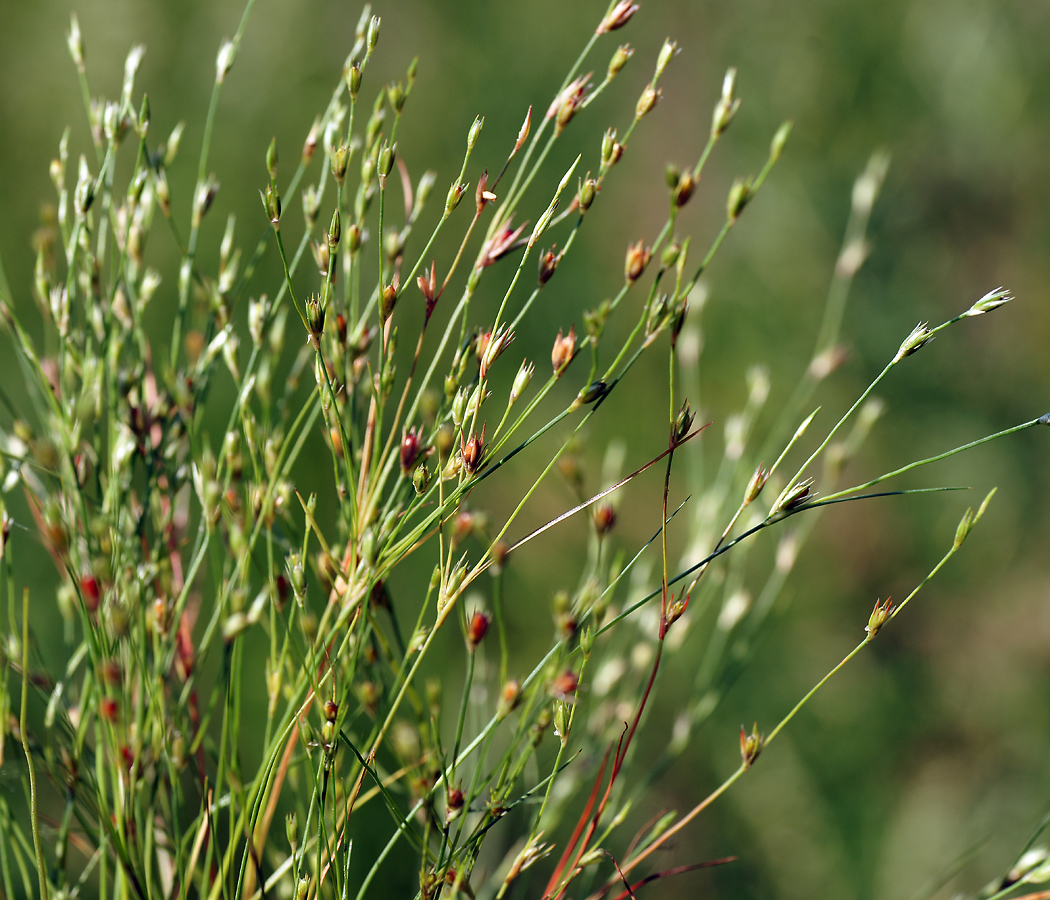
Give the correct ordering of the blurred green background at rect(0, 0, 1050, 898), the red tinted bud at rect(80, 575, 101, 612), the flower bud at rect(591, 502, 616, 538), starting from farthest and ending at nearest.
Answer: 1. the blurred green background at rect(0, 0, 1050, 898)
2. the flower bud at rect(591, 502, 616, 538)
3. the red tinted bud at rect(80, 575, 101, 612)

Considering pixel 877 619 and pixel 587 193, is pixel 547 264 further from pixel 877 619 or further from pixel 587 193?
pixel 877 619

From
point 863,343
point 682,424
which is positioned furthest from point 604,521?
point 863,343

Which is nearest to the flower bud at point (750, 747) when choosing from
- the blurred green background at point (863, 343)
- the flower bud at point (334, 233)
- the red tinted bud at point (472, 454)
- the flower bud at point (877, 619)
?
the flower bud at point (877, 619)

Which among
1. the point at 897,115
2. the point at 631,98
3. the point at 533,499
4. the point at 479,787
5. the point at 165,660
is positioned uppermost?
the point at 631,98

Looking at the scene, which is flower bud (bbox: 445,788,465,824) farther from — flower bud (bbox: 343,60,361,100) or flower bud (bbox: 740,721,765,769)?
flower bud (bbox: 343,60,361,100)

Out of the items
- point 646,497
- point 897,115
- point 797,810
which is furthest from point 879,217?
point 797,810

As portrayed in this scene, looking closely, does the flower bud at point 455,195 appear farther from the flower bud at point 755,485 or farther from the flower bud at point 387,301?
the flower bud at point 755,485

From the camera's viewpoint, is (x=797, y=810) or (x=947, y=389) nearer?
(x=797, y=810)

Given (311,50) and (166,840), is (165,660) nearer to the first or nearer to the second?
(166,840)

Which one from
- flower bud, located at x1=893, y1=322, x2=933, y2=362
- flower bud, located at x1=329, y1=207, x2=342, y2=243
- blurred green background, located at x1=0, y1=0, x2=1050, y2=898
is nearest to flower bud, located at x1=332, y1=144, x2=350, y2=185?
flower bud, located at x1=329, y1=207, x2=342, y2=243
